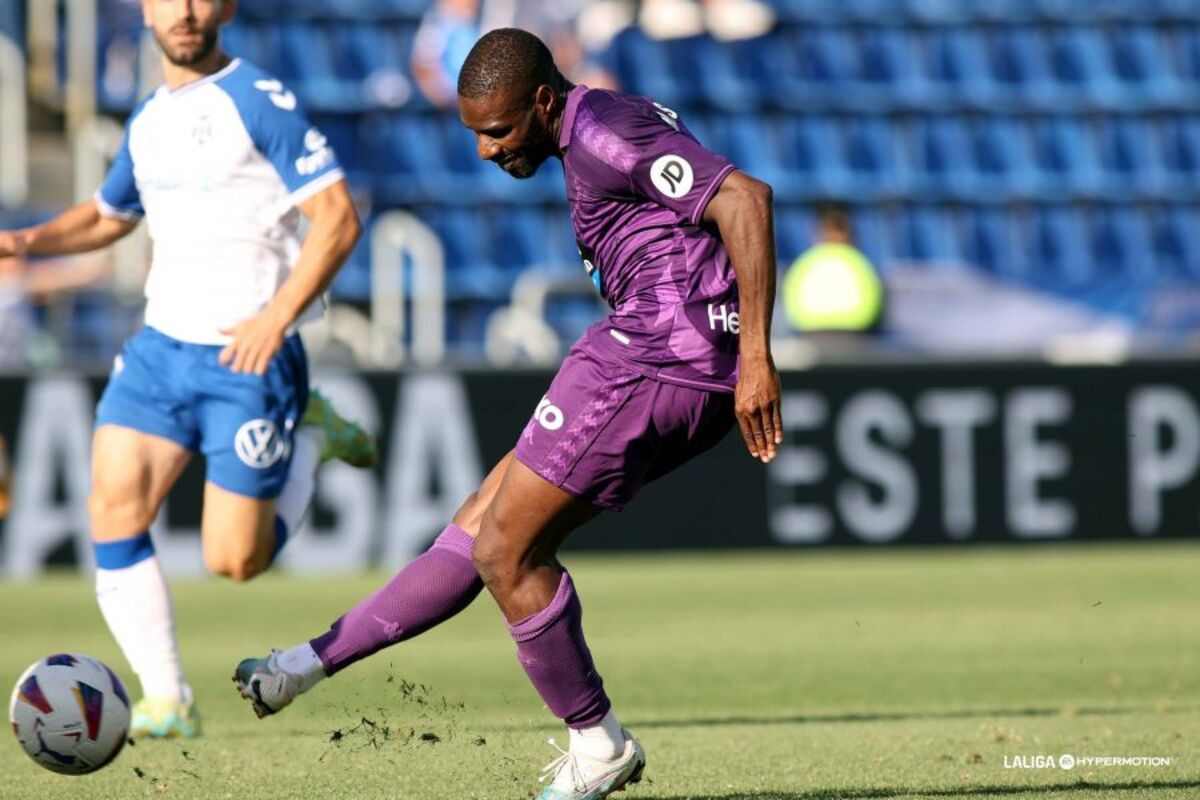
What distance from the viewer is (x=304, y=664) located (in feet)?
16.9

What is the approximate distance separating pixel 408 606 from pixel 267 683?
41 cm

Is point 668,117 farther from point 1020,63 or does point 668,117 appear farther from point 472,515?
point 1020,63

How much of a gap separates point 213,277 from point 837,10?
534 inches

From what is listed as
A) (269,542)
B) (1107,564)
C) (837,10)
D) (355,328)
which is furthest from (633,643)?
(837,10)

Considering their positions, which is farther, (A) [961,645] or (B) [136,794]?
(A) [961,645]

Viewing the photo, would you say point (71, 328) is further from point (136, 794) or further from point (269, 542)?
point (136, 794)

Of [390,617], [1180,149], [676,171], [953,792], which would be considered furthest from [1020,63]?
[676,171]

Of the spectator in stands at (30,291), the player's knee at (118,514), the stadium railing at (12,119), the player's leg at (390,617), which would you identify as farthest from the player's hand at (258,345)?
the stadium railing at (12,119)

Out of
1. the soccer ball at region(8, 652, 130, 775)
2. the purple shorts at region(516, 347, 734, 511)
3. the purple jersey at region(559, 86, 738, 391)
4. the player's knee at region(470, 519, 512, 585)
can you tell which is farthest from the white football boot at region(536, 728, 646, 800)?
the soccer ball at region(8, 652, 130, 775)

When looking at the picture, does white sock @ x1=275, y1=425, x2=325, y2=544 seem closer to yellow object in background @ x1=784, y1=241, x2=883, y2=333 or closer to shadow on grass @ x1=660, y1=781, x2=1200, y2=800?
shadow on grass @ x1=660, y1=781, x2=1200, y2=800

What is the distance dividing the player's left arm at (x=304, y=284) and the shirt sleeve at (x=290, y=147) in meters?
0.05

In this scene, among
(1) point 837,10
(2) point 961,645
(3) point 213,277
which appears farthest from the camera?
(1) point 837,10

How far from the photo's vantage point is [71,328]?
1511 centimetres

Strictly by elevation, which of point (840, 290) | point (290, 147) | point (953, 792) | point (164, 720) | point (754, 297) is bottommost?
point (164, 720)
